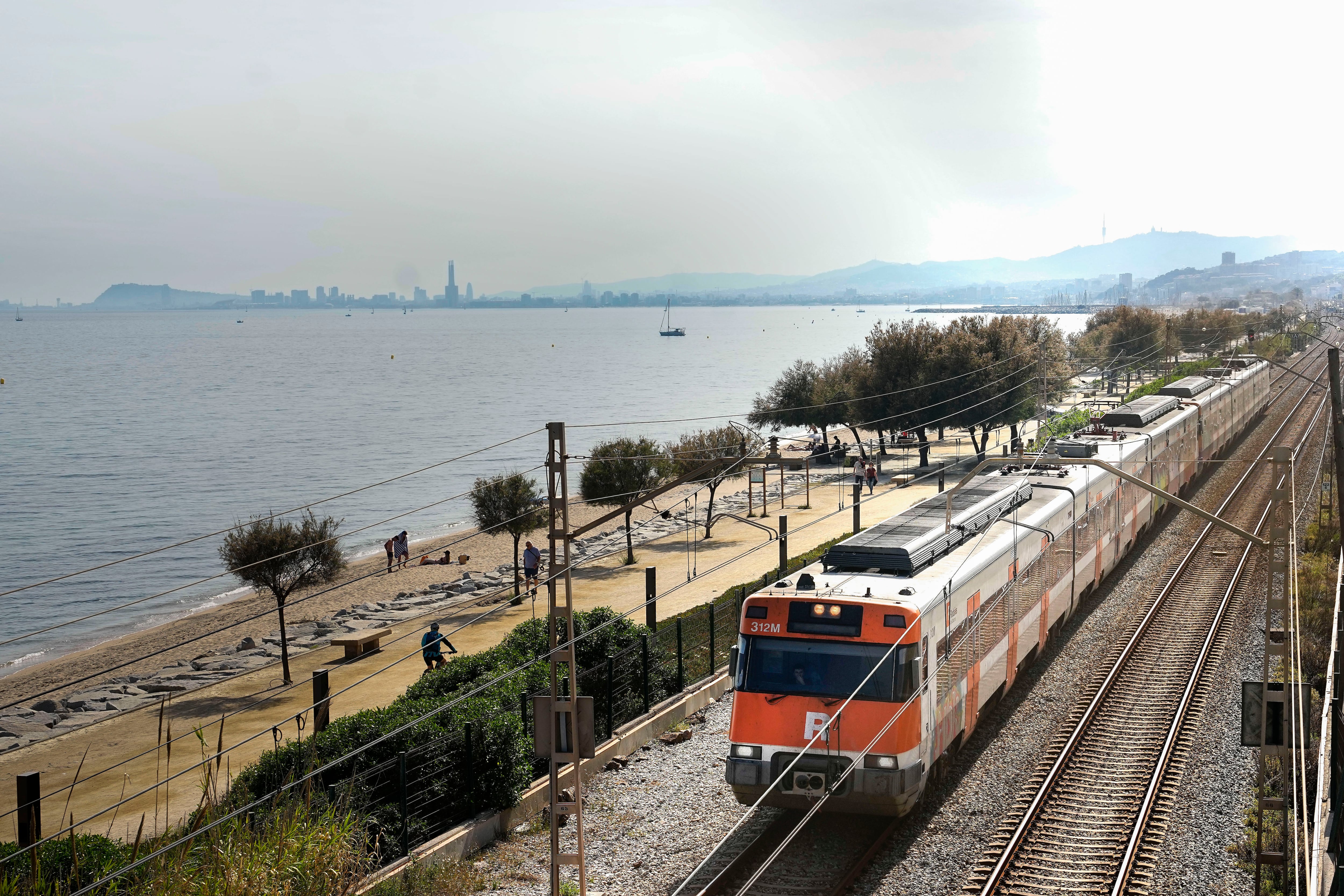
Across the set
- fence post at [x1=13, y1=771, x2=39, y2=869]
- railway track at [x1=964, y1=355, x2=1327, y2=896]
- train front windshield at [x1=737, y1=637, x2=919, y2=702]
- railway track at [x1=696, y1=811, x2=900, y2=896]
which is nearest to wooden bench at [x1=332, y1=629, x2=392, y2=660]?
fence post at [x1=13, y1=771, x2=39, y2=869]

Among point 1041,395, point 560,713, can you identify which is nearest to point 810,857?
point 560,713

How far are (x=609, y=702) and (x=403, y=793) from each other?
473 centimetres

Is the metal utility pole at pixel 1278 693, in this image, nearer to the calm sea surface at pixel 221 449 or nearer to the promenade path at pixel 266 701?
the promenade path at pixel 266 701

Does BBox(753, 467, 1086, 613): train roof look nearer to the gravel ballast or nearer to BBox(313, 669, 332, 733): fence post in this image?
the gravel ballast

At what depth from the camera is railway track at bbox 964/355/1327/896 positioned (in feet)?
41.2

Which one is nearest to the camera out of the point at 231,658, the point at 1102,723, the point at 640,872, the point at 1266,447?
the point at 640,872

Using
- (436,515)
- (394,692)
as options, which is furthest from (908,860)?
(436,515)

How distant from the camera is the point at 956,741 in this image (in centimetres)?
1481

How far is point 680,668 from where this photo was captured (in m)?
19.2

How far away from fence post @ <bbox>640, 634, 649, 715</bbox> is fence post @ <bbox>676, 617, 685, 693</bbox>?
653 mm

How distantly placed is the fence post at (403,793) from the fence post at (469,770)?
38.7 inches

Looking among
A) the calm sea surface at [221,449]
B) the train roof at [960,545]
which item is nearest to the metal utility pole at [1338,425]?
the train roof at [960,545]

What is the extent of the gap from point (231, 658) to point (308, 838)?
2456cm

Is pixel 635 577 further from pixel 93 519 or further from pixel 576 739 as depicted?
pixel 93 519
